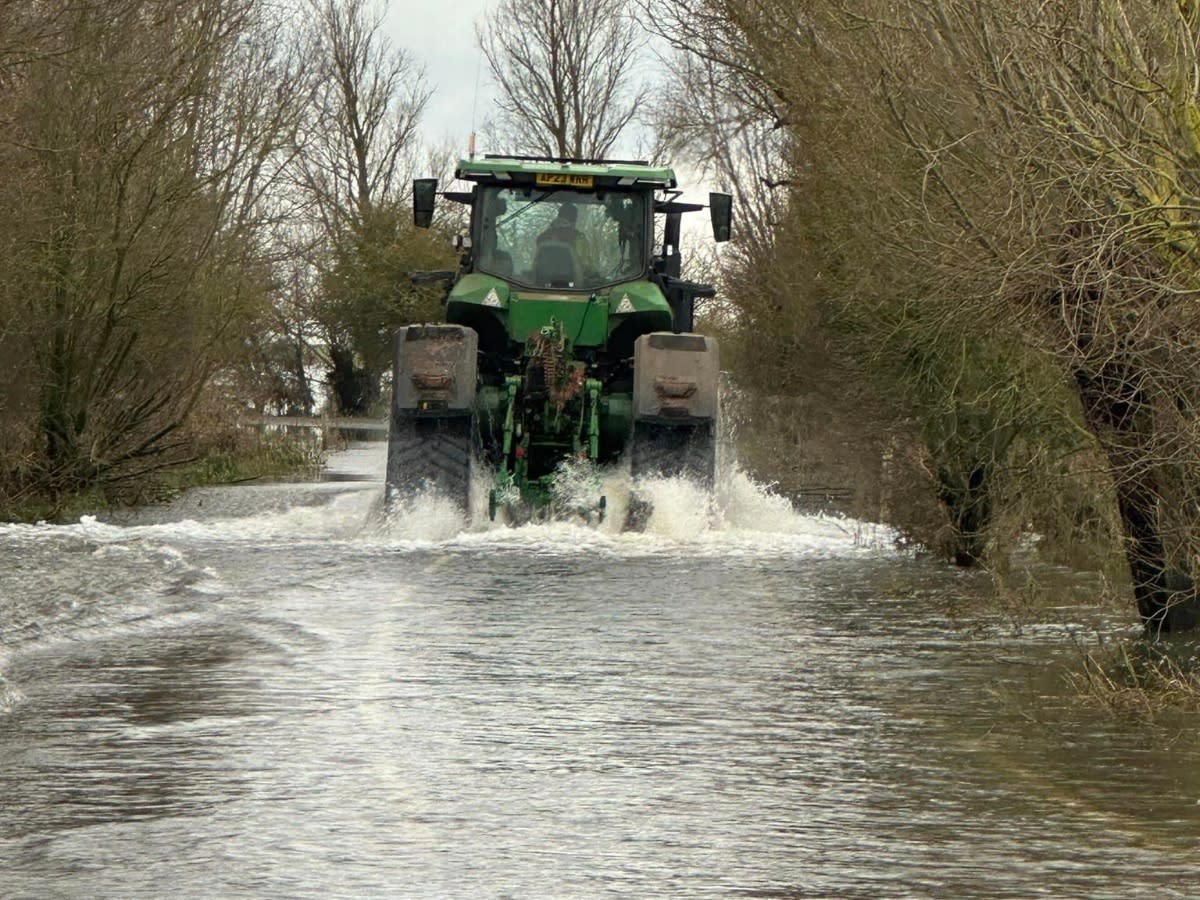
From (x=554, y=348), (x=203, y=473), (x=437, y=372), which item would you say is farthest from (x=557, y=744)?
(x=203, y=473)

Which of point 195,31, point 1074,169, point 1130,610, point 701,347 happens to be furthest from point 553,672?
point 195,31

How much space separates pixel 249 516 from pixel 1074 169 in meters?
13.4

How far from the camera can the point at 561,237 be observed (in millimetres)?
20672

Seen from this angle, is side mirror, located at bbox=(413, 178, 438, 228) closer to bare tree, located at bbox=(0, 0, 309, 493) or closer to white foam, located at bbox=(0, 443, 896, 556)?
white foam, located at bbox=(0, 443, 896, 556)

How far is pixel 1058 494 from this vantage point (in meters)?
14.4

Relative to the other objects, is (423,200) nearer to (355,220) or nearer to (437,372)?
(437,372)

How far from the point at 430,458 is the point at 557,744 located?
9962 mm

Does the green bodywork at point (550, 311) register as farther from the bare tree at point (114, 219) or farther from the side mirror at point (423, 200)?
the bare tree at point (114, 219)

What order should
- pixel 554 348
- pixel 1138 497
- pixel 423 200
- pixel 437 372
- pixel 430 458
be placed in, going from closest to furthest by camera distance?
1. pixel 1138 497
2. pixel 437 372
3. pixel 430 458
4. pixel 554 348
5. pixel 423 200

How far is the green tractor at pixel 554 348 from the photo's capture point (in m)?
18.7

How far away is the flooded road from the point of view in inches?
265

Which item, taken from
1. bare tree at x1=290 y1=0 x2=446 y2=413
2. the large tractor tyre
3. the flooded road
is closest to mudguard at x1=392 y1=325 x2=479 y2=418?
the large tractor tyre

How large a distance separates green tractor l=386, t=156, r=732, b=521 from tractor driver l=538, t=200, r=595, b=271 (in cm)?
1

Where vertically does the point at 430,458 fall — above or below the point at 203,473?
above
